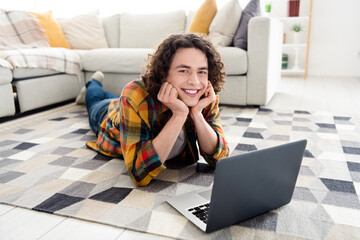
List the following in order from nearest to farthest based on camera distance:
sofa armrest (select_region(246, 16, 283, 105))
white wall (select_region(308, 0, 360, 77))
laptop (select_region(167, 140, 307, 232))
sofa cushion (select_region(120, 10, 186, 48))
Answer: laptop (select_region(167, 140, 307, 232)) < sofa armrest (select_region(246, 16, 283, 105)) < sofa cushion (select_region(120, 10, 186, 48)) < white wall (select_region(308, 0, 360, 77))

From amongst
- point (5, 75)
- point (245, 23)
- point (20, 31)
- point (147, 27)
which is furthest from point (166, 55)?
point (147, 27)

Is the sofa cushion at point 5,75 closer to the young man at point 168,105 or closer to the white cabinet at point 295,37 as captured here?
the young man at point 168,105

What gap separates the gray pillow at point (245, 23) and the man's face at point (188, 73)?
4.70ft

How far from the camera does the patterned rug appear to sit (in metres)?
0.89

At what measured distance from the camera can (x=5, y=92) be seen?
2.06m

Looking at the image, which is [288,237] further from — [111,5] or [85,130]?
[111,5]

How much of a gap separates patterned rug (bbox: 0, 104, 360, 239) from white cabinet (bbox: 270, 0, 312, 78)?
2.40m

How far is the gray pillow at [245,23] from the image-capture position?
95.3 inches

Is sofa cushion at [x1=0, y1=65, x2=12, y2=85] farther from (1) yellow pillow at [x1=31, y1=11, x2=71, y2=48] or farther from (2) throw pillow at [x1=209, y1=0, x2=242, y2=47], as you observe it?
(2) throw pillow at [x1=209, y1=0, x2=242, y2=47]

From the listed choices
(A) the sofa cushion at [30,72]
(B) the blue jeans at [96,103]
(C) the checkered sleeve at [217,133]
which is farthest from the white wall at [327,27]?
(C) the checkered sleeve at [217,133]

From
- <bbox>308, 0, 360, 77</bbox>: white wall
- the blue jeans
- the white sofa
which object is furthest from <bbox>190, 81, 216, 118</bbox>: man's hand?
<bbox>308, 0, 360, 77</bbox>: white wall

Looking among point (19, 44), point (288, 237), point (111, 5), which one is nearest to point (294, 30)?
point (111, 5)

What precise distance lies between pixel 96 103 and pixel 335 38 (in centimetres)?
347

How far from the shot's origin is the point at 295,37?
164 inches
